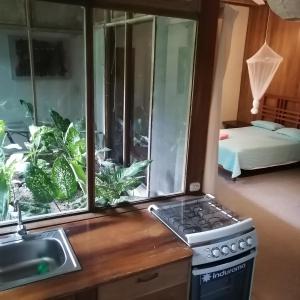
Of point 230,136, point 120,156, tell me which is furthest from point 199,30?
point 230,136

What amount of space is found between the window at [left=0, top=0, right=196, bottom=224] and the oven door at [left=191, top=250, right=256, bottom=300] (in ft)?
2.26

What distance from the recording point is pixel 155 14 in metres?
1.82

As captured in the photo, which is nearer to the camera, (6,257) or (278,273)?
(6,257)

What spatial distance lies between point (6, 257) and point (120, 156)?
1419 millimetres

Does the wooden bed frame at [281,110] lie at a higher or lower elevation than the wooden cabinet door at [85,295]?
higher

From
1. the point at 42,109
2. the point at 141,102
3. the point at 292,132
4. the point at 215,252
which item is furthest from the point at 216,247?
the point at 292,132

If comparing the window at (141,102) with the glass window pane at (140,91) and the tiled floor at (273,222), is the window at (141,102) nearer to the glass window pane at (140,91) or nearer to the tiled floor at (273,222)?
the glass window pane at (140,91)

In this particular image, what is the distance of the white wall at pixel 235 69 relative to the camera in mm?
6105

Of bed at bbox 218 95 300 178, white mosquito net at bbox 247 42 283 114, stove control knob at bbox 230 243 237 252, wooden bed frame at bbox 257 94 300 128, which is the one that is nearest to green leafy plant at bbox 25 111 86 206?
stove control knob at bbox 230 243 237 252

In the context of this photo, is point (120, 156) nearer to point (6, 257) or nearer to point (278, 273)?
point (6, 257)

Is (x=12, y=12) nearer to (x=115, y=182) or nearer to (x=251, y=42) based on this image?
(x=115, y=182)

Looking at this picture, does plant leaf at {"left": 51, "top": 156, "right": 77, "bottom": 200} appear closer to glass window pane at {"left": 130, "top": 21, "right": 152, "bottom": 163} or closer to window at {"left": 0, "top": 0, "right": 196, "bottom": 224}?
window at {"left": 0, "top": 0, "right": 196, "bottom": 224}

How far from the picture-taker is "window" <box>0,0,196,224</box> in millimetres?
1932

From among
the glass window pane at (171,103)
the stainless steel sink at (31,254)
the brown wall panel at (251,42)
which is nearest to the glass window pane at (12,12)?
the glass window pane at (171,103)
